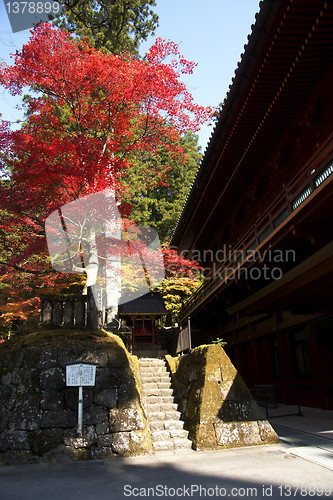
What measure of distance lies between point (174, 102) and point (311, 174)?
25.1ft

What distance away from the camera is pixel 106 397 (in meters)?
6.99

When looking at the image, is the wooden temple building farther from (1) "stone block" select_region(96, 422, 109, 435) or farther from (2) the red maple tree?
(1) "stone block" select_region(96, 422, 109, 435)

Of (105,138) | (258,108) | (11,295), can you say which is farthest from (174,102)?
(11,295)

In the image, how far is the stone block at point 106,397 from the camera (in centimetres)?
691

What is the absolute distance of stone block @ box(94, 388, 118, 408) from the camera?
6914 mm

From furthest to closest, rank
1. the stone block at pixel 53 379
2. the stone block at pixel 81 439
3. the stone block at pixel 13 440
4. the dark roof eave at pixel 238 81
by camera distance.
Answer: the dark roof eave at pixel 238 81
the stone block at pixel 53 379
the stone block at pixel 81 439
the stone block at pixel 13 440

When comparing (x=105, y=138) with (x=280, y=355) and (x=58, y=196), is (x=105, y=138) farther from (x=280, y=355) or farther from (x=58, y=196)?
(x=280, y=355)

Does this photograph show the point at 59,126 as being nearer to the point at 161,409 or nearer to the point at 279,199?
the point at 279,199

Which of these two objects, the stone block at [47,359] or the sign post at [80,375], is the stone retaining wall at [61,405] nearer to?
the stone block at [47,359]

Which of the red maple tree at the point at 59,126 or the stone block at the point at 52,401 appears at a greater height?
the red maple tree at the point at 59,126

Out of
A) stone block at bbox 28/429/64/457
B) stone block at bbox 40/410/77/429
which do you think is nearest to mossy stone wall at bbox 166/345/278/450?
stone block at bbox 40/410/77/429

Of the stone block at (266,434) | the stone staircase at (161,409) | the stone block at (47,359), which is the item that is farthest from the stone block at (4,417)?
the stone block at (266,434)

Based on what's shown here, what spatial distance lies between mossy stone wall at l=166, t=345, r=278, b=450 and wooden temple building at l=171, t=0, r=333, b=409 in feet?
12.0

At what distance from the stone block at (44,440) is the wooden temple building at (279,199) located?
6.97 m
